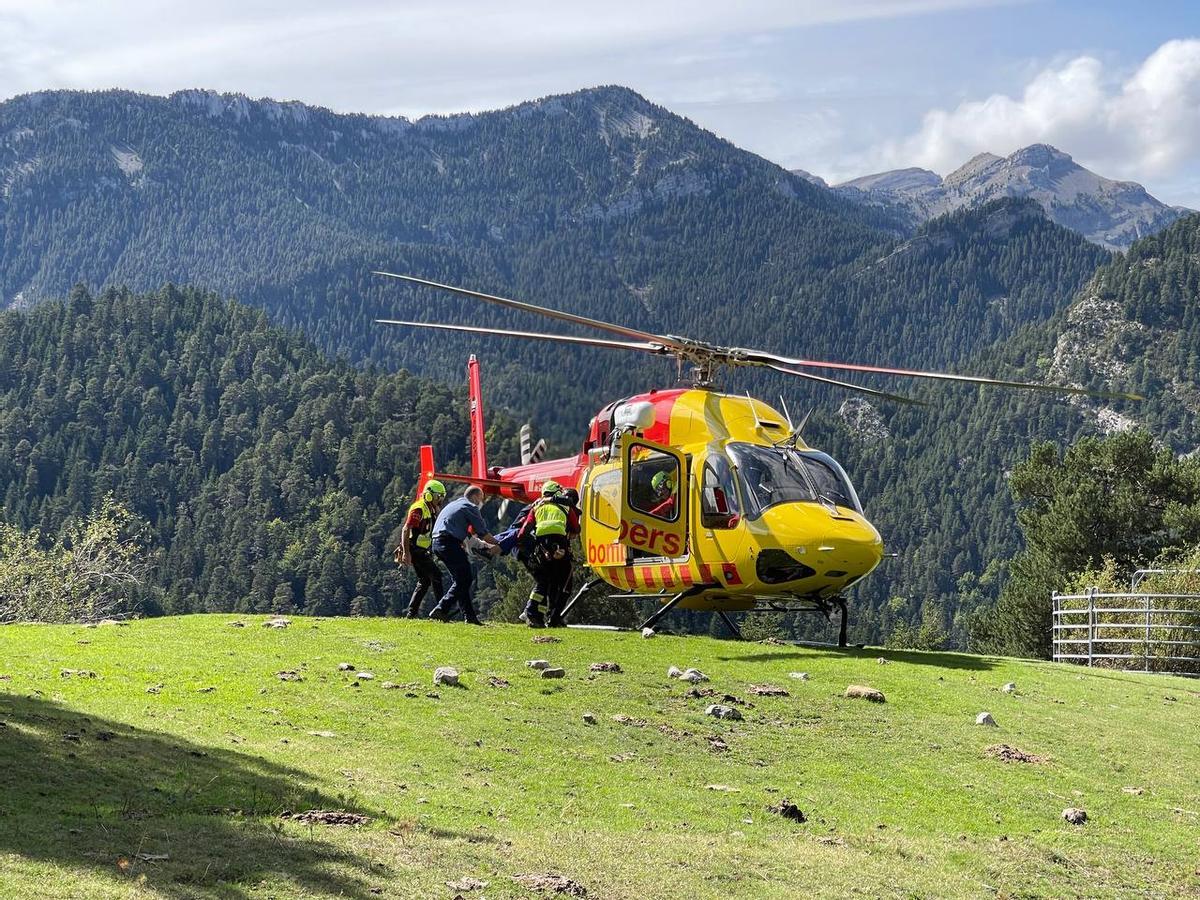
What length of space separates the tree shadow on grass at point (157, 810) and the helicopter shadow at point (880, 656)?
8.41 m

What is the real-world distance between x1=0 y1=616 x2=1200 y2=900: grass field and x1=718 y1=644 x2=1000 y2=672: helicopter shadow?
1.52 m

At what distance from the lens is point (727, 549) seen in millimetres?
18000

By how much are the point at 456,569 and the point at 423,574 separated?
5.19ft

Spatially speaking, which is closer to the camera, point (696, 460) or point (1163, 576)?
point (696, 460)

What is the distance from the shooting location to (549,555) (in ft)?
66.3

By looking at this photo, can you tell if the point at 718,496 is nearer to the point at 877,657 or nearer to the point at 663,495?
the point at 663,495

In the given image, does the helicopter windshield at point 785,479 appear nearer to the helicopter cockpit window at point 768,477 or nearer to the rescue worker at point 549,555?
the helicopter cockpit window at point 768,477

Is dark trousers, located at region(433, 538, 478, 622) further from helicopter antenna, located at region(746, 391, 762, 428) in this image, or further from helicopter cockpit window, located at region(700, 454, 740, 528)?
helicopter antenna, located at region(746, 391, 762, 428)

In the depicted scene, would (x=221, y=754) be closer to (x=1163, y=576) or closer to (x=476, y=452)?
(x=476, y=452)

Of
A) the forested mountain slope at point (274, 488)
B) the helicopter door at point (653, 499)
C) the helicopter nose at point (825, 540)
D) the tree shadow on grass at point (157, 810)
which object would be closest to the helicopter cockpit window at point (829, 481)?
the helicopter nose at point (825, 540)

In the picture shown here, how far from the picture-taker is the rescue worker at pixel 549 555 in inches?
788

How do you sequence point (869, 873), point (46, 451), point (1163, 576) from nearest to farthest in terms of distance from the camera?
point (869, 873), point (1163, 576), point (46, 451)

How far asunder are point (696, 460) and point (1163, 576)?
18607mm

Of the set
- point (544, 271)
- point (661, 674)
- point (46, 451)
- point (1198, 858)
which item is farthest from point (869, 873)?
point (46, 451)
